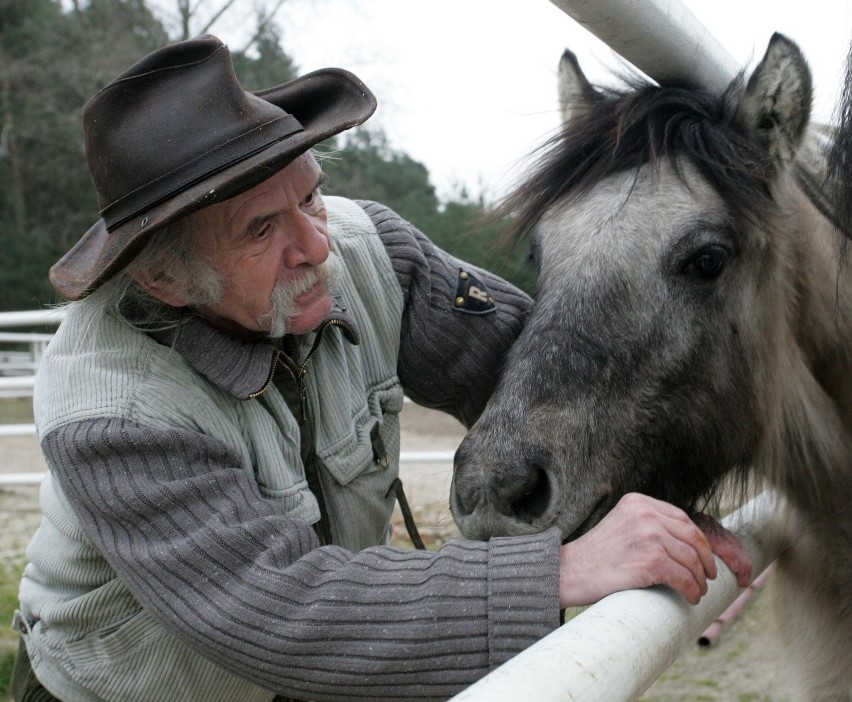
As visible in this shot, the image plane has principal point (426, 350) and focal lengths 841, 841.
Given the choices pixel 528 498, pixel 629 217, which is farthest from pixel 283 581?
pixel 629 217

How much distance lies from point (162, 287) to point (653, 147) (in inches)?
45.3

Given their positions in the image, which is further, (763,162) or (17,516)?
(17,516)

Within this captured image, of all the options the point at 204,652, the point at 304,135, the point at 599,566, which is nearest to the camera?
the point at 599,566

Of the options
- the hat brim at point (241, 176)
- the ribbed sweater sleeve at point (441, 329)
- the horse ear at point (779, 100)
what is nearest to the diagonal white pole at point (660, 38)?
the horse ear at point (779, 100)

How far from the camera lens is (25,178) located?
1992 centimetres

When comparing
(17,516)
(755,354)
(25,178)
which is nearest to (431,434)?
(17,516)

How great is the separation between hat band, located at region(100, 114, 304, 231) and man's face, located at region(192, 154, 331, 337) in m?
0.12

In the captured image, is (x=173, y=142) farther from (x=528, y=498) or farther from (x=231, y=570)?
(x=528, y=498)

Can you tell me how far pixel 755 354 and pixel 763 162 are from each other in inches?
17.5

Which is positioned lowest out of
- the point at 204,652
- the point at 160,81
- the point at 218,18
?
the point at 218,18

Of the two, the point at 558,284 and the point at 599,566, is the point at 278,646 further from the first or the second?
the point at 558,284

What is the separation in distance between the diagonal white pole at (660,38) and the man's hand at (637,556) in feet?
2.79

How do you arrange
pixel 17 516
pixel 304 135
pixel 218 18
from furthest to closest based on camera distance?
1. pixel 218 18
2. pixel 17 516
3. pixel 304 135

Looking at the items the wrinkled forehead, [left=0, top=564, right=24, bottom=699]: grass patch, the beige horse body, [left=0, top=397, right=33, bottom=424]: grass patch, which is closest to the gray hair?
the beige horse body
